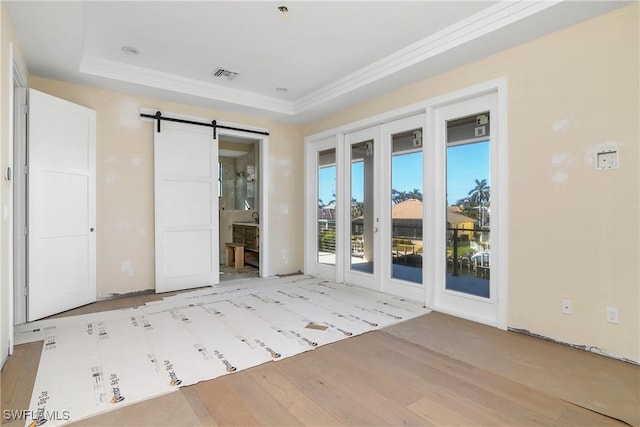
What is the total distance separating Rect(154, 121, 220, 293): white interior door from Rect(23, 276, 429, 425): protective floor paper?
521 millimetres

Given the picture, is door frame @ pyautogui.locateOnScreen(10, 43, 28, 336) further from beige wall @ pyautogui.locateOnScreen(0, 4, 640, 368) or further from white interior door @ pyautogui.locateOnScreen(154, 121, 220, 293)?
white interior door @ pyautogui.locateOnScreen(154, 121, 220, 293)

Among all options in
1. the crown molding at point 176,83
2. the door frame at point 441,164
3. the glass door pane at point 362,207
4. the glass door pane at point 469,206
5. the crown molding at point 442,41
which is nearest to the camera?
the crown molding at point 442,41

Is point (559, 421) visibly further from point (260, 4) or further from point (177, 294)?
point (177, 294)

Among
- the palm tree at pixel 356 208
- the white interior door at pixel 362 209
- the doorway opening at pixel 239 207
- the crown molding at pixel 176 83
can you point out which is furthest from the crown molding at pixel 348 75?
the palm tree at pixel 356 208

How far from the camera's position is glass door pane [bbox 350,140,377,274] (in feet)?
15.8

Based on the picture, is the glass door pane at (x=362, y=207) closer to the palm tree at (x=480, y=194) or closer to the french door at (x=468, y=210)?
Result: the french door at (x=468, y=210)

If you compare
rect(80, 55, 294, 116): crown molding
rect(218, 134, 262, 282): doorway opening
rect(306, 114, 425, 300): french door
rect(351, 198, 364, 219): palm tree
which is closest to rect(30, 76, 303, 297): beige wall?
rect(80, 55, 294, 116): crown molding

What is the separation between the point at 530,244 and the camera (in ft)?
10.1

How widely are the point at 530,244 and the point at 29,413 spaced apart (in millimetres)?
3800

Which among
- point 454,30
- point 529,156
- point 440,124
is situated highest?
point 454,30

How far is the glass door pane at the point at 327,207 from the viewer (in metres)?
5.47

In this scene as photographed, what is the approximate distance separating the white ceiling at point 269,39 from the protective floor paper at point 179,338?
2.64 m

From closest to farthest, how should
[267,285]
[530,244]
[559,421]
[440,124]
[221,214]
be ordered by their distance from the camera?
[559,421]
[530,244]
[440,124]
[267,285]
[221,214]

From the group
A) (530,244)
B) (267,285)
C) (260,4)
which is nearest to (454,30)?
(260,4)
